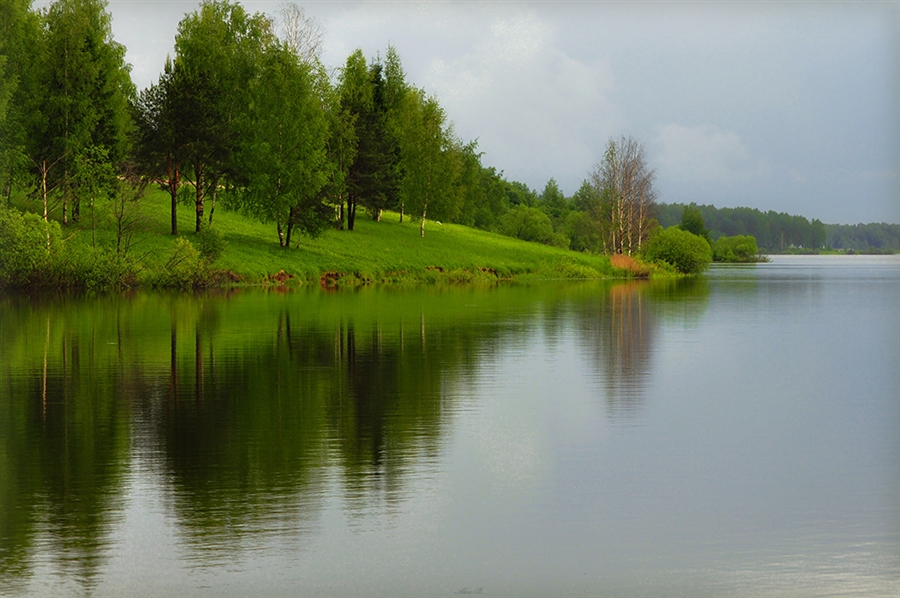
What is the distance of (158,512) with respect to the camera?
28.9 ft

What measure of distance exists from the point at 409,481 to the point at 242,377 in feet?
26.6

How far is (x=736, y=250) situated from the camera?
6216 inches

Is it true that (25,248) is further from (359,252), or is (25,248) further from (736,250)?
(736,250)

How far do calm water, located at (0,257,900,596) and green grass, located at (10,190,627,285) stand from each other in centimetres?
3377

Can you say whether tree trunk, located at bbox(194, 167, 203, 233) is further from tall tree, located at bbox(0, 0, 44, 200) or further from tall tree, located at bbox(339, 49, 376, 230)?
tall tree, located at bbox(339, 49, 376, 230)

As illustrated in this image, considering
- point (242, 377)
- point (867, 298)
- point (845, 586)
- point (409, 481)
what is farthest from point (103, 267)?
point (845, 586)

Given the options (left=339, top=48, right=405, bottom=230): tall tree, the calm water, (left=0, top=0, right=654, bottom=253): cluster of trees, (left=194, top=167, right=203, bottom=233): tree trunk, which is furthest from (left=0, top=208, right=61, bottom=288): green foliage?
(left=339, top=48, right=405, bottom=230): tall tree

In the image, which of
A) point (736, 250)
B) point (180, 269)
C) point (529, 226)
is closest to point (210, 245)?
point (180, 269)

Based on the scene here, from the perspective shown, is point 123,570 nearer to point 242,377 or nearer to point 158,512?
point 158,512

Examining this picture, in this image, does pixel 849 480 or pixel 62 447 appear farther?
pixel 62 447

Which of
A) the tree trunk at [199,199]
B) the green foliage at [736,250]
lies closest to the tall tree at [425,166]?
the tree trunk at [199,199]

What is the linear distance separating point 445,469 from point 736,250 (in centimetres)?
15416

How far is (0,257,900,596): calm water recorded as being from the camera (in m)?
7.43

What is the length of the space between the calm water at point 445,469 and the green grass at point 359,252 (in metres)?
33.8
